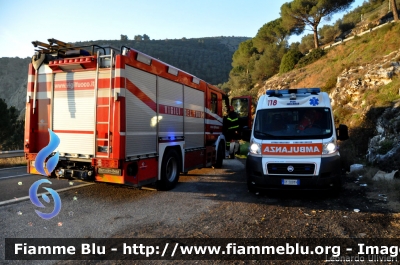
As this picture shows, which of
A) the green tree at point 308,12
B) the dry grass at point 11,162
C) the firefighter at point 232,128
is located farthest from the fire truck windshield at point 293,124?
the green tree at point 308,12

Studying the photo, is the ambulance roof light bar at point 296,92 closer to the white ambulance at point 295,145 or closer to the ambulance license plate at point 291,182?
the white ambulance at point 295,145

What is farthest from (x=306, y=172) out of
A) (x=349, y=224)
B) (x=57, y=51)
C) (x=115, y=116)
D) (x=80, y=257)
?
(x=57, y=51)

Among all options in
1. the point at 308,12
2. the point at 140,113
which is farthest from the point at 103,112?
the point at 308,12

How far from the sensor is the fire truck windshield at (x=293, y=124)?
21.9 feet

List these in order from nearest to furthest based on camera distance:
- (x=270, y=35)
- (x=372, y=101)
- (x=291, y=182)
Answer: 1. (x=291, y=182)
2. (x=372, y=101)
3. (x=270, y=35)

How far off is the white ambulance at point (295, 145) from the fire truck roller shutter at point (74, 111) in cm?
359

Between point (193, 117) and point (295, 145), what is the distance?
3529mm

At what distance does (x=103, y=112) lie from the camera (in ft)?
19.4

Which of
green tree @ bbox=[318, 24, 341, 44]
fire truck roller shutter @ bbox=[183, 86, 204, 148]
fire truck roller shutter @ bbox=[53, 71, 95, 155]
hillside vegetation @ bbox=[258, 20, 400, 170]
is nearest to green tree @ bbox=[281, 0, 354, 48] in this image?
green tree @ bbox=[318, 24, 341, 44]

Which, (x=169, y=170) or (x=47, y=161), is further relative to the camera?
(x=169, y=170)

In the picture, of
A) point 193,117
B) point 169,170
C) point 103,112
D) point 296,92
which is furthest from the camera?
point 193,117

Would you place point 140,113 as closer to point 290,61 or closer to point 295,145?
point 295,145

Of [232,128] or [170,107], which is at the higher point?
[170,107]

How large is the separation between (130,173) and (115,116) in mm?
1195
